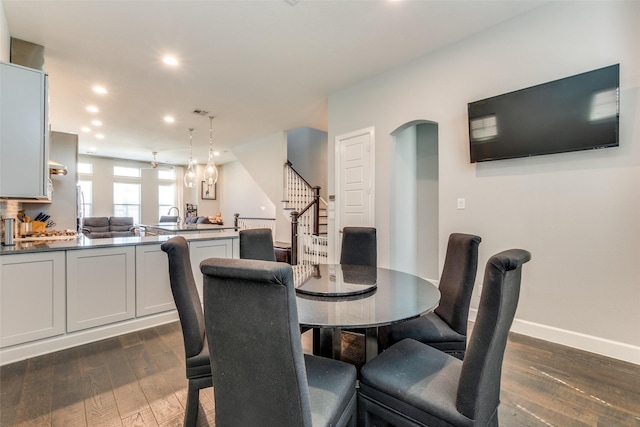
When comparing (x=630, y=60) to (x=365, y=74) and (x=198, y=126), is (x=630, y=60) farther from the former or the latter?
(x=198, y=126)

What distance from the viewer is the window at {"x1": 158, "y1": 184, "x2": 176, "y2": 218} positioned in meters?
11.0

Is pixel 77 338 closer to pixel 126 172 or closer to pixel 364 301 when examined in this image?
pixel 364 301

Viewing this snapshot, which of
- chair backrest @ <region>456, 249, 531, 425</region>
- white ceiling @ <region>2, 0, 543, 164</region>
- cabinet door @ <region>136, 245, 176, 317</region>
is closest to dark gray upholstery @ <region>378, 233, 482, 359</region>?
chair backrest @ <region>456, 249, 531, 425</region>

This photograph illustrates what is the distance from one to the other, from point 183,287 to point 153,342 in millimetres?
1615

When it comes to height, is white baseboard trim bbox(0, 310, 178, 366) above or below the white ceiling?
below

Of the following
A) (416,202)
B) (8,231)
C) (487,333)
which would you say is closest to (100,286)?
(8,231)

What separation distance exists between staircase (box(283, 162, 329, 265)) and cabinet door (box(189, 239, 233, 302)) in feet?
5.26

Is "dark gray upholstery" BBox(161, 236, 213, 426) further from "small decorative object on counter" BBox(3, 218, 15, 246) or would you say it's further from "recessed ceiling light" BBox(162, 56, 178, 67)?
"recessed ceiling light" BBox(162, 56, 178, 67)

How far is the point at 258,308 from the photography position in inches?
33.6

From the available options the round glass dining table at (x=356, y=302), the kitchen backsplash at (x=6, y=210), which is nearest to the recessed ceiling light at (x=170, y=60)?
the kitchen backsplash at (x=6, y=210)

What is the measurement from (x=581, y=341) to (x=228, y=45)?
4.34 meters

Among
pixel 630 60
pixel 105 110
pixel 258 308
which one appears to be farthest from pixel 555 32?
pixel 105 110

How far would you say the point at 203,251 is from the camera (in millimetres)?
3420

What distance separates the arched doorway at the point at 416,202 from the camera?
3838 mm
